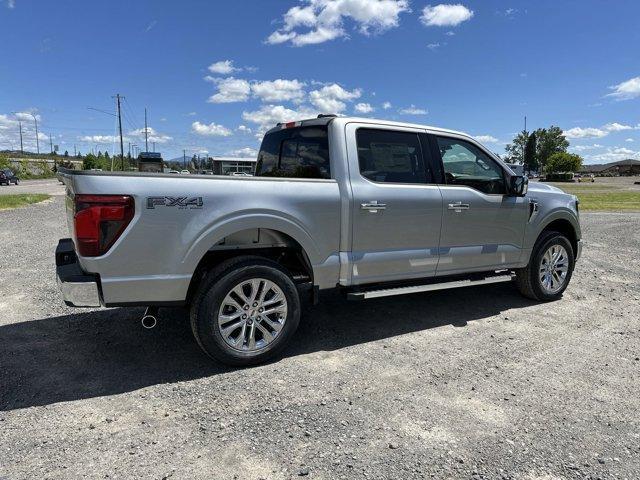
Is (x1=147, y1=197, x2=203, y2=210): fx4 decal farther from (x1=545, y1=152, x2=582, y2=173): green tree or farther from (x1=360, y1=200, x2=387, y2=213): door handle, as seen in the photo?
(x1=545, y1=152, x2=582, y2=173): green tree

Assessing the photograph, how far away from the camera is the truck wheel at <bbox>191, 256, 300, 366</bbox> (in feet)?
12.0

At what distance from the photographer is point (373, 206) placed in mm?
4312

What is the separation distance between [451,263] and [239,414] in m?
2.79

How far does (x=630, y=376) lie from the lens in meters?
3.82

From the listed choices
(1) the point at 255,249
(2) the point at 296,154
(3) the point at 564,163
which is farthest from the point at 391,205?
(3) the point at 564,163

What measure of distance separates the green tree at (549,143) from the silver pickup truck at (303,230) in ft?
410

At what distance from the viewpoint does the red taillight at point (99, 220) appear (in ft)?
10.7

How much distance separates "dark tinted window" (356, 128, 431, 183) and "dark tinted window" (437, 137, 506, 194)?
34 centimetres

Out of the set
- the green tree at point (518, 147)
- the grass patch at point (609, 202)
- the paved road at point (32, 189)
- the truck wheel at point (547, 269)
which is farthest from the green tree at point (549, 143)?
the truck wheel at point (547, 269)

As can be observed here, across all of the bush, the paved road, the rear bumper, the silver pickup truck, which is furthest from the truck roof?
the bush

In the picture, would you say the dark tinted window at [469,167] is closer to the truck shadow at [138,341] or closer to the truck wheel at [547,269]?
the truck wheel at [547,269]

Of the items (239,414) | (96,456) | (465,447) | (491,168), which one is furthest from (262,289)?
(491,168)

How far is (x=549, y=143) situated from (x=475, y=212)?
128763 mm

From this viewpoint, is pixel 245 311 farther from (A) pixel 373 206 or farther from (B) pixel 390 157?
(B) pixel 390 157
